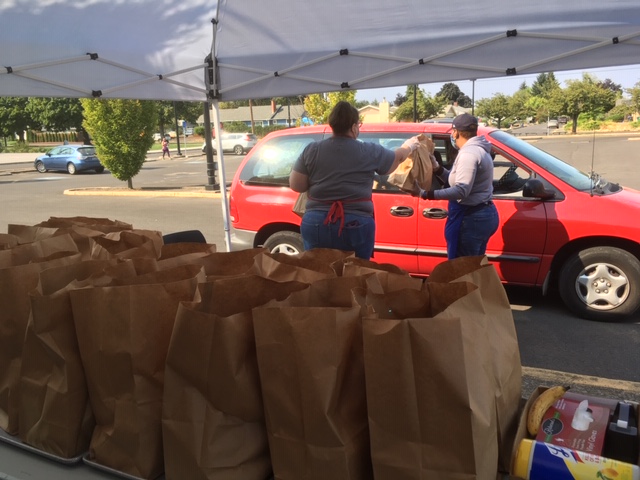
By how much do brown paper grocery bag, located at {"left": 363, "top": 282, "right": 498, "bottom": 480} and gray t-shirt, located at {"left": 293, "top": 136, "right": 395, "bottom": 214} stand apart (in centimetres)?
237

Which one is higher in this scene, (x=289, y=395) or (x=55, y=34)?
(x=55, y=34)

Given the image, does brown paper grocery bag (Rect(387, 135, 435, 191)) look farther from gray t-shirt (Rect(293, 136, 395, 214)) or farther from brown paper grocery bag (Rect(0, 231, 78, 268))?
brown paper grocery bag (Rect(0, 231, 78, 268))

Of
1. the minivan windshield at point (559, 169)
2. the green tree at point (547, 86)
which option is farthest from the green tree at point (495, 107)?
the minivan windshield at point (559, 169)

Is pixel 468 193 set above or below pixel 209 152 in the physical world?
below

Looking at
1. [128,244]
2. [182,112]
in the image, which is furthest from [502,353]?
[182,112]

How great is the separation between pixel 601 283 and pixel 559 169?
1166 millimetres

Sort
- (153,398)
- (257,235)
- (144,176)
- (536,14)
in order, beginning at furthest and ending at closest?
(144,176) → (257,235) → (536,14) → (153,398)

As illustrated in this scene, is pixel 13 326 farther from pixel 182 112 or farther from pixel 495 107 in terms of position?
pixel 182 112

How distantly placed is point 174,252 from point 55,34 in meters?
2.82

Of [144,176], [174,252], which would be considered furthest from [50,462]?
[144,176]

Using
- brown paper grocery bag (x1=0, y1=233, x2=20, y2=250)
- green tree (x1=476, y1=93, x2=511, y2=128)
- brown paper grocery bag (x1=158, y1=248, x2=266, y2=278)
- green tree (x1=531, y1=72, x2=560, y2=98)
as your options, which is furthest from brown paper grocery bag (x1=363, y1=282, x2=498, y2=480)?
green tree (x1=476, y1=93, x2=511, y2=128)

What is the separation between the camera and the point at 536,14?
3566 mm

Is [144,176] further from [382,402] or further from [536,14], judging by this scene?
[382,402]

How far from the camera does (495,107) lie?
59688 millimetres
